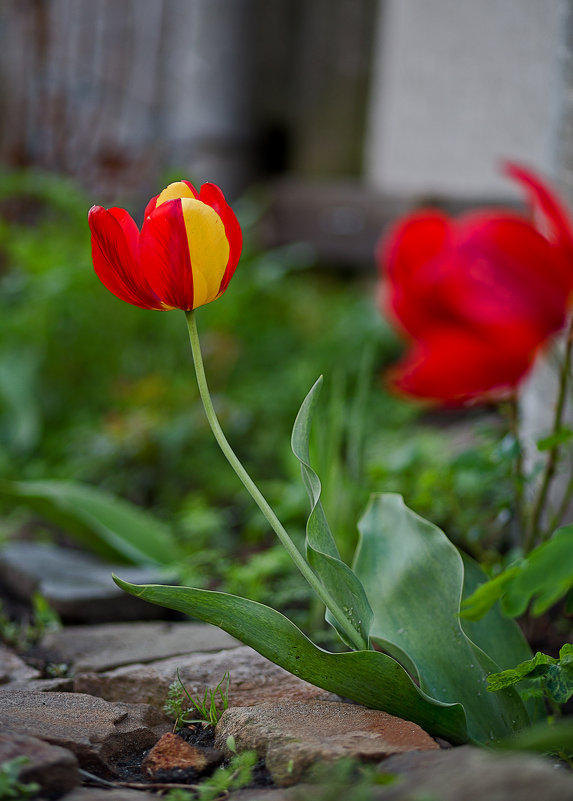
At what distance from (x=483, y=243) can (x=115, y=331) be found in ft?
8.12

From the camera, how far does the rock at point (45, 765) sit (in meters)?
0.85

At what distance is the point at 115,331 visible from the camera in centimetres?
315

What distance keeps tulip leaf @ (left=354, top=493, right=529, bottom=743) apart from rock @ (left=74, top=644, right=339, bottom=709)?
0.15 metres

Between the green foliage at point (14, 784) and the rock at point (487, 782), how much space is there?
0.32m

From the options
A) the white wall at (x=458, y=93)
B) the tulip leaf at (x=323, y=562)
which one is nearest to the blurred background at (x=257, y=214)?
the white wall at (x=458, y=93)

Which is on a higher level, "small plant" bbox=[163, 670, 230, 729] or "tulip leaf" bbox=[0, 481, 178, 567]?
"small plant" bbox=[163, 670, 230, 729]

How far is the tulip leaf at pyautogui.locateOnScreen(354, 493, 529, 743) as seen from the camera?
1.07 metres

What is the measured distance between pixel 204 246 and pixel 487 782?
56 cm

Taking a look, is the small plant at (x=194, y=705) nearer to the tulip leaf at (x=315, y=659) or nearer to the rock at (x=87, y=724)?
the rock at (x=87, y=724)

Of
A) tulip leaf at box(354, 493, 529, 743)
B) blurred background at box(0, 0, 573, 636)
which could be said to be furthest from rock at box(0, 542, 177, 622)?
tulip leaf at box(354, 493, 529, 743)

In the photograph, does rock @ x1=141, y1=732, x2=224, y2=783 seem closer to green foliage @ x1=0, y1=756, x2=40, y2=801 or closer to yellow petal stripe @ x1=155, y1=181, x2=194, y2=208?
green foliage @ x1=0, y1=756, x2=40, y2=801

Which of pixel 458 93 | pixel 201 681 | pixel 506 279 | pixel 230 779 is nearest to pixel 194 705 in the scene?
pixel 201 681

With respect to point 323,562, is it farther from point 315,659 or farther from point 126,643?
point 126,643

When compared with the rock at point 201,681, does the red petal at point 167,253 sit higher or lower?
higher
